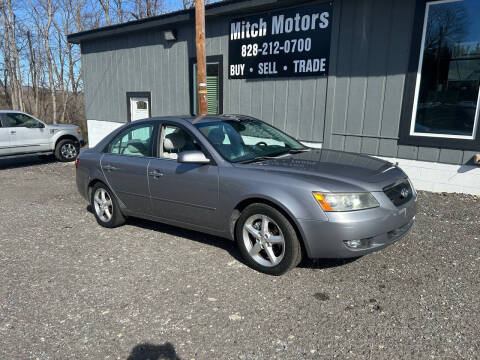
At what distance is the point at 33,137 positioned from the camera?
1050cm

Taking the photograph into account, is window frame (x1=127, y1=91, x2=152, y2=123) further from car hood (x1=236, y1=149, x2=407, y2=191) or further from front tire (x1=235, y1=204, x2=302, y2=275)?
front tire (x1=235, y1=204, x2=302, y2=275)

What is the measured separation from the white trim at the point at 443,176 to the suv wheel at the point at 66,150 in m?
9.22

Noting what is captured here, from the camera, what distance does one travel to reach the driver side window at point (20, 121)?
10167 millimetres

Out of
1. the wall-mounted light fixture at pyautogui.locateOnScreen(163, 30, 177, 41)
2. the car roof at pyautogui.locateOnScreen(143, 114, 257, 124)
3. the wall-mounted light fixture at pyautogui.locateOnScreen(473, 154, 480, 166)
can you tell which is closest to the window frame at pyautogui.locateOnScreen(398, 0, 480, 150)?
the wall-mounted light fixture at pyautogui.locateOnScreen(473, 154, 480, 166)

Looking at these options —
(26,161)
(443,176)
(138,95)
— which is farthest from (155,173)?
(26,161)

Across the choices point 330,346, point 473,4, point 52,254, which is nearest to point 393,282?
point 330,346

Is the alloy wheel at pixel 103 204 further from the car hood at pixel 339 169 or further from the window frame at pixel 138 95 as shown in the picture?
the window frame at pixel 138 95

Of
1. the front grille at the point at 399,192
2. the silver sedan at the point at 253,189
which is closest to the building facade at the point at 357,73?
the silver sedan at the point at 253,189

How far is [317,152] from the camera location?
4.45m

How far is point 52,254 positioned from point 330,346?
3.31 m

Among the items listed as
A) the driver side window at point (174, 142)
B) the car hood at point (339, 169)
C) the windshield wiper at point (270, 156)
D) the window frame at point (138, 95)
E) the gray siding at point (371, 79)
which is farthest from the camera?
the window frame at point (138, 95)

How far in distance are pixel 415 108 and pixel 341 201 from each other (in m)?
4.43

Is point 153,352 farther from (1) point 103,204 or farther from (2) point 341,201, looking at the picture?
(1) point 103,204

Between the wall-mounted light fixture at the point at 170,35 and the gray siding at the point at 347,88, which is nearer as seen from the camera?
the gray siding at the point at 347,88
